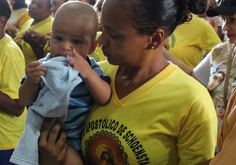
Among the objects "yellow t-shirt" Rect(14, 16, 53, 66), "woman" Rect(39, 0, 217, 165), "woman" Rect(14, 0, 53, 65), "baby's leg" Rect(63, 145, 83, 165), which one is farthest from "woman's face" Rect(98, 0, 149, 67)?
"yellow t-shirt" Rect(14, 16, 53, 66)

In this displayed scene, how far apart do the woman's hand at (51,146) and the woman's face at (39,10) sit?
2.66 meters

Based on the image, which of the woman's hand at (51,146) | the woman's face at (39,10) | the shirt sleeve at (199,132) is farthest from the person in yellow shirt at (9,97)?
the shirt sleeve at (199,132)

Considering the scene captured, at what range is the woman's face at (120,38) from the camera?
108 centimetres

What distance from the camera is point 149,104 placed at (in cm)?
113

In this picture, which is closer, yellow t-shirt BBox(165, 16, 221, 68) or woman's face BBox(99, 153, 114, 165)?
woman's face BBox(99, 153, 114, 165)

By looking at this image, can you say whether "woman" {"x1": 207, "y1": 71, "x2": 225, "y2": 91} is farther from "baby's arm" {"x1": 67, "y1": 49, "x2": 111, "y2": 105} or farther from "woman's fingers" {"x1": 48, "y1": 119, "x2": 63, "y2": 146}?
"woman's fingers" {"x1": 48, "y1": 119, "x2": 63, "y2": 146}

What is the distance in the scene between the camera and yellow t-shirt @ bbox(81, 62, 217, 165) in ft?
3.47

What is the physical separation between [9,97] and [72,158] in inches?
44.2

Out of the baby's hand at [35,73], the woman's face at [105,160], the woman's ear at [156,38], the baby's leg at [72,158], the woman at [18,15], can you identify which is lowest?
the woman at [18,15]

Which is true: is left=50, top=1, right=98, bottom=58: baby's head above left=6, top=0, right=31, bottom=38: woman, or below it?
above

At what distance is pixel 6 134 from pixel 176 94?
1.77 metres

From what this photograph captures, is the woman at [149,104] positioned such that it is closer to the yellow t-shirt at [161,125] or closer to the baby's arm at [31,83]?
the yellow t-shirt at [161,125]

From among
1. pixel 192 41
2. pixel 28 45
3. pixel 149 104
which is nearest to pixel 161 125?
pixel 149 104

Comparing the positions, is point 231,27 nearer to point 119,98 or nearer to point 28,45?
point 119,98
